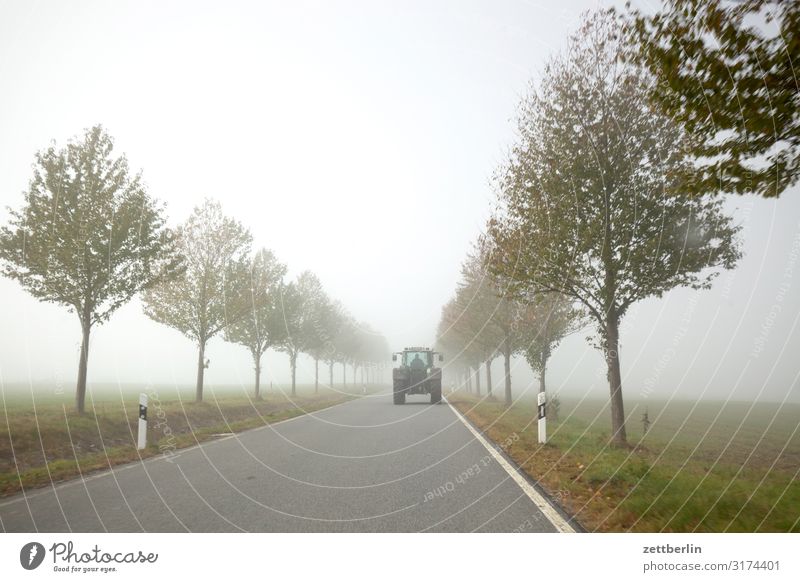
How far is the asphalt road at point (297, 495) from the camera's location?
400 centimetres

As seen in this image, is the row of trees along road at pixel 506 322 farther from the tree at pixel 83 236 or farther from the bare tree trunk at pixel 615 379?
the tree at pixel 83 236

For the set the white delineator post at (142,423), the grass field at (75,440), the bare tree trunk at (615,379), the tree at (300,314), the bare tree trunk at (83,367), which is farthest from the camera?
the tree at (300,314)

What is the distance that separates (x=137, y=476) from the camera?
646 cm

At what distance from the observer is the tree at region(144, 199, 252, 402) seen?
20.1 metres

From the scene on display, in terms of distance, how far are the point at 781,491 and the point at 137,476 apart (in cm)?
779

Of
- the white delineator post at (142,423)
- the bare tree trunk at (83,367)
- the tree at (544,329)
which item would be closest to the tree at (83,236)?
the bare tree trunk at (83,367)

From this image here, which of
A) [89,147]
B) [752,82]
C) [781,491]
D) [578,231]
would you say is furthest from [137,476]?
[89,147]

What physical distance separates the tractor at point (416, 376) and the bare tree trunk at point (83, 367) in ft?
46.4

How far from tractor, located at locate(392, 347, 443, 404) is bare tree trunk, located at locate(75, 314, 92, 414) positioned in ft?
46.4

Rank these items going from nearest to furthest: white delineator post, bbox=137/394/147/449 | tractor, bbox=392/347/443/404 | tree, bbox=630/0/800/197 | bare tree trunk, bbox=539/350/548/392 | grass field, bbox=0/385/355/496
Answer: tree, bbox=630/0/800/197 < grass field, bbox=0/385/355/496 < white delineator post, bbox=137/394/147/449 < bare tree trunk, bbox=539/350/548/392 < tractor, bbox=392/347/443/404

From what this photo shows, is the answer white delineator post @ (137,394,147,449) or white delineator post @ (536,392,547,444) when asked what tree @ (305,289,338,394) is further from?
white delineator post @ (536,392,547,444)

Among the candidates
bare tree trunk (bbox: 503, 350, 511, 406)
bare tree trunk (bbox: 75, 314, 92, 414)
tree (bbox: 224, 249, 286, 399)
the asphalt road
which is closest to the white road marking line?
the asphalt road

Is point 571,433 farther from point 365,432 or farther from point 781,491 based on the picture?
point 781,491

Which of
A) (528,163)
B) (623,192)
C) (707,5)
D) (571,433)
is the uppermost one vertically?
(528,163)
